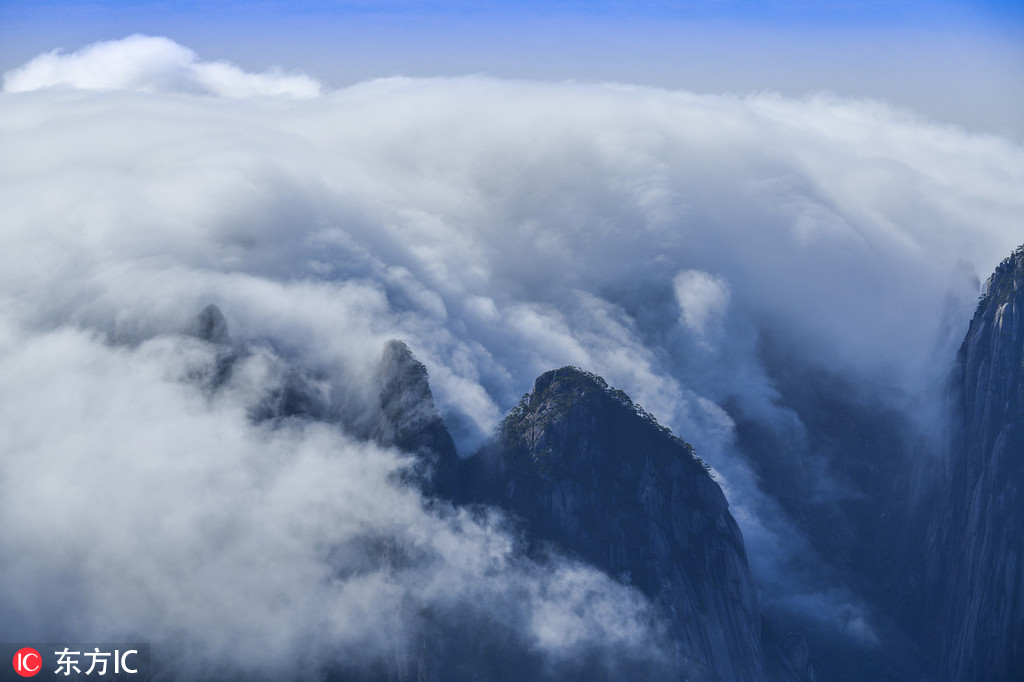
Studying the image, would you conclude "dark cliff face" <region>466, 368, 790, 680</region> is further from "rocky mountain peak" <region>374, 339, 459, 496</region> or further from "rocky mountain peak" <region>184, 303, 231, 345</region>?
"rocky mountain peak" <region>184, 303, 231, 345</region>

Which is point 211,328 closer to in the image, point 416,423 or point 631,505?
point 416,423

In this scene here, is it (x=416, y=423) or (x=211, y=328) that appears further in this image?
(x=211, y=328)

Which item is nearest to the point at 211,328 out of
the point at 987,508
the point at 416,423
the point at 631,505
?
the point at 416,423

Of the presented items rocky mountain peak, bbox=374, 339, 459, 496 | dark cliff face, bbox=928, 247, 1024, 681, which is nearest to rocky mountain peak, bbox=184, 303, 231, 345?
rocky mountain peak, bbox=374, 339, 459, 496

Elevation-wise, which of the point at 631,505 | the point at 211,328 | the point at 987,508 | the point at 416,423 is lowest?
the point at 631,505

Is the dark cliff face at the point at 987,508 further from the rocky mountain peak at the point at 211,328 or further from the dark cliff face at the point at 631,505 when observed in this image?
the rocky mountain peak at the point at 211,328

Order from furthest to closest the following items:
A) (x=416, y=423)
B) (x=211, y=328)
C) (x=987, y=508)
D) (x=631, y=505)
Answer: (x=211, y=328) → (x=416, y=423) → (x=631, y=505) → (x=987, y=508)
